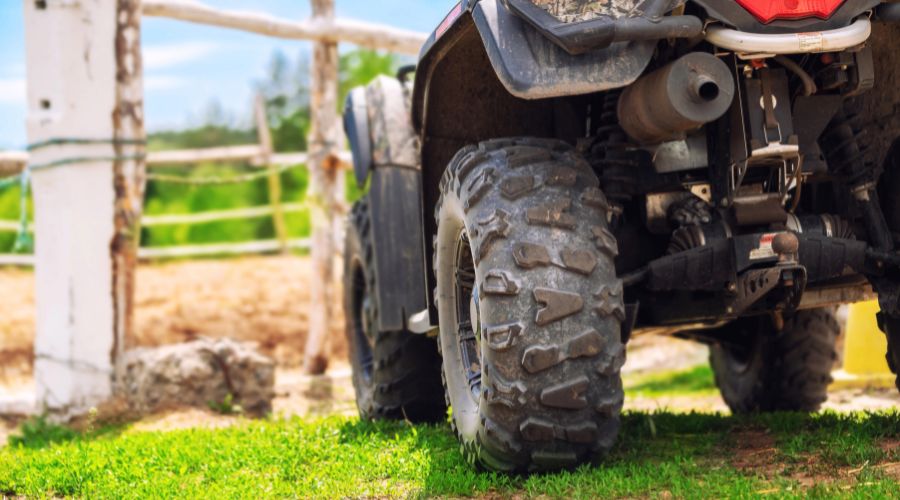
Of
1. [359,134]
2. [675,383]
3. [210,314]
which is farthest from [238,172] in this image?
[359,134]

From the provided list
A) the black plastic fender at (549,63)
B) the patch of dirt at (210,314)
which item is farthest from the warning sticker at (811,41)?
the patch of dirt at (210,314)

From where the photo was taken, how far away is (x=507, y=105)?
4.04 meters

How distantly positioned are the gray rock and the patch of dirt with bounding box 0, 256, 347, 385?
309 cm

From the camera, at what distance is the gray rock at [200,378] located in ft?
20.6

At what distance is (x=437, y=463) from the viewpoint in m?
3.51

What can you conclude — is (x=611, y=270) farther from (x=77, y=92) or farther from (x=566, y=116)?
(x=77, y=92)

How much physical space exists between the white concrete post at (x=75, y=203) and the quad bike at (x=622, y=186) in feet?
9.56

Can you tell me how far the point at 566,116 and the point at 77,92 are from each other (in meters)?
3.33

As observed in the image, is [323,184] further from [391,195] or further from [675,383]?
[391,195]

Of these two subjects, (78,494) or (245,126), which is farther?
(245,126)

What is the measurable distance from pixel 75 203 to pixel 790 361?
3.74 m

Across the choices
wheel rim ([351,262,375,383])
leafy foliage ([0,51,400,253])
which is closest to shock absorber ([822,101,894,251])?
wheel rim ([351,262,375,383])

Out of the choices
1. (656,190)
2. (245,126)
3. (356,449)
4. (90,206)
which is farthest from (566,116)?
(245,126)

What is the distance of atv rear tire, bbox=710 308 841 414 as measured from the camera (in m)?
5.12
